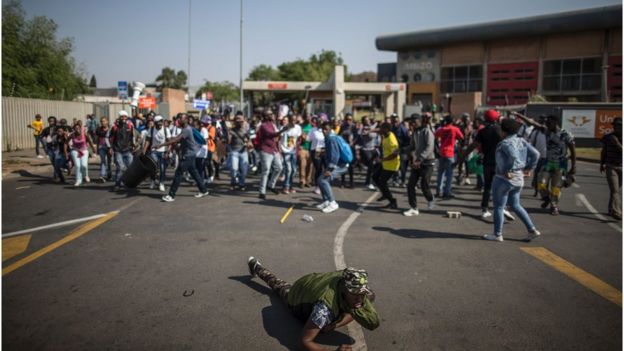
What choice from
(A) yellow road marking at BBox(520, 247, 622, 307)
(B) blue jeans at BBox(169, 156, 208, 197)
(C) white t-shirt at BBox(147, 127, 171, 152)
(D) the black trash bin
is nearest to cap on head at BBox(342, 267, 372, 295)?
(A) yellow road marking at BBox(520, 247, 622, 307)

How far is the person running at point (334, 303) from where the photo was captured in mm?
3197

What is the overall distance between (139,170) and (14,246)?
3597 millimetres

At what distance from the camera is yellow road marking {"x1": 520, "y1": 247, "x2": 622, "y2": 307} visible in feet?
14.5

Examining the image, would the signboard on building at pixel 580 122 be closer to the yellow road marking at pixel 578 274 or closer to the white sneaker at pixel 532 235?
the white sneaker at pixel 532 235

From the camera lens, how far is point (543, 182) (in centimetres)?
846

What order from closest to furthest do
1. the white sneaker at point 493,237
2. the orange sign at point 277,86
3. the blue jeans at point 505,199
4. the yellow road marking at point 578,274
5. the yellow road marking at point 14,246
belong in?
the yellow road marking at point 578,274, the yellow road marking at point 14,246, the blue jeans at point 505,199, the white sneaker at point 493,237, the orange sign at point 277,86

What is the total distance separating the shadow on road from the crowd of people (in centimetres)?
Result: 366

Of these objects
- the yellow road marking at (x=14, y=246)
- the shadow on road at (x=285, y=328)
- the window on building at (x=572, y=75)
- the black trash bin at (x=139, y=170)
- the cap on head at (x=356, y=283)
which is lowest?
the shadow on road at (x=285, y=328)

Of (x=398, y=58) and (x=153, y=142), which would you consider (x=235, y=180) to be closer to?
(x=153, y=142)

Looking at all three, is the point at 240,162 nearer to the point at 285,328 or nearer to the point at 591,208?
the point at 285,328

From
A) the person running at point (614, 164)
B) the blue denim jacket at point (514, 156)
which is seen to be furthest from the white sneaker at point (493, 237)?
the person running at point (614, 164)

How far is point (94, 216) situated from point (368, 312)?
6118mm

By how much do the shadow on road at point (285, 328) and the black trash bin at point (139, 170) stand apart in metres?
6.07

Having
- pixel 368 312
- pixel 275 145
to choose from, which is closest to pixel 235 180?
pixel 275 145
